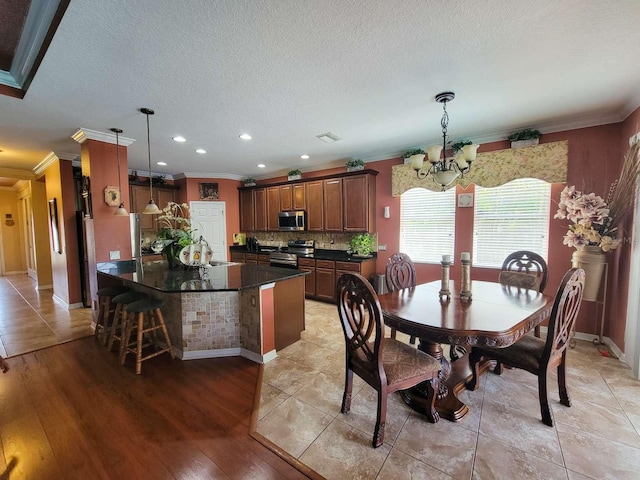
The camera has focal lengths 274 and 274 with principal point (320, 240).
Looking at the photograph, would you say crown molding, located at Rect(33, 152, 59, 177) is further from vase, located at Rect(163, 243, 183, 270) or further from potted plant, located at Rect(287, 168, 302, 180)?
potted plant, located at Rect(287, 168, 302, 180)

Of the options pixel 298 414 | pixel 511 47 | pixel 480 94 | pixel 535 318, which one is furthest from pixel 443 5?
pixel 298 414

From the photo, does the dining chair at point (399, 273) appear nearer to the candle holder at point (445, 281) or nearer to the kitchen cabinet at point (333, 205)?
the candle holder at point (445, 281)

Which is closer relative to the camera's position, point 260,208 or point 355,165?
point 355,165

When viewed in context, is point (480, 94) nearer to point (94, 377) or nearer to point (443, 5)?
point (443, 5)

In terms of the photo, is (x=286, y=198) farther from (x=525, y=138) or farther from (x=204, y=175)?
(x=525, y=138)

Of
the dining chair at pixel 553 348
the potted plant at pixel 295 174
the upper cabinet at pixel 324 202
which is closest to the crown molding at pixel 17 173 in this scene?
the upper cabinet at pixel 324 202

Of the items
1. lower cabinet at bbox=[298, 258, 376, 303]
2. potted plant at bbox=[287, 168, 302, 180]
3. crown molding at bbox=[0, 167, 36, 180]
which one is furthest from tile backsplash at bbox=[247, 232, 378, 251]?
crown molding at bbox=[0, 167, 36, 180]

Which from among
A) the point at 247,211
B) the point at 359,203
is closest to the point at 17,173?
the point at 247,211

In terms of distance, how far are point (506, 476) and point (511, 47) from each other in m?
2.64

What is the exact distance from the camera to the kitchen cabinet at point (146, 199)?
578 cm

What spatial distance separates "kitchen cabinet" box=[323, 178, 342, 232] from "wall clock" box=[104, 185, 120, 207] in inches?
125

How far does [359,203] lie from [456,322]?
3159mm

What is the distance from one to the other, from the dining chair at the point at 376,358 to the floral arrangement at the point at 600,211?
8.11 ft

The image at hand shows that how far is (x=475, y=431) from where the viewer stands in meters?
1.85
